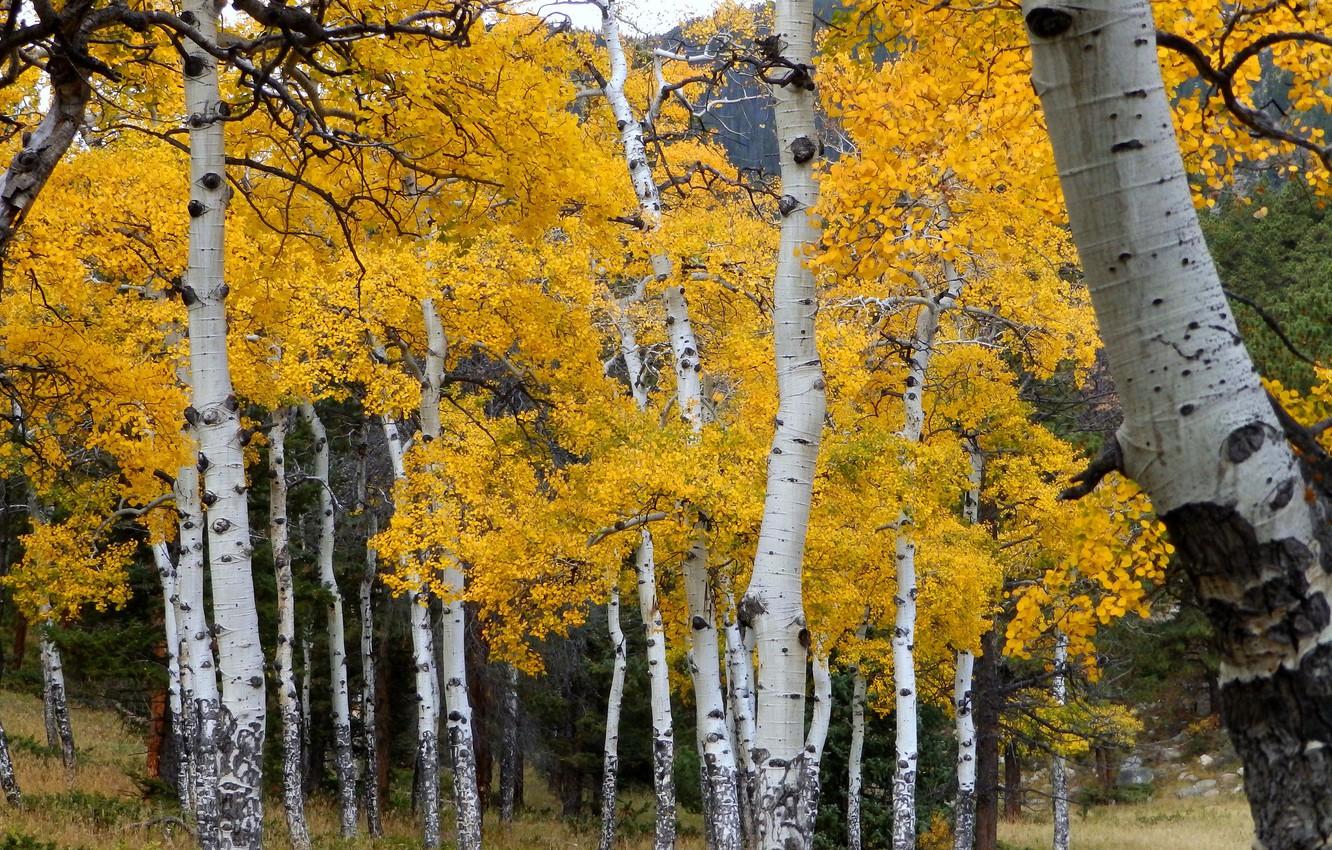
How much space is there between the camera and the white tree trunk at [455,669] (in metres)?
13.4

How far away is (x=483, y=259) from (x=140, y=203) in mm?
3890

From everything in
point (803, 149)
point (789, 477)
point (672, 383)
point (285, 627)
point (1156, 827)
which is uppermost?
point (672, 383)

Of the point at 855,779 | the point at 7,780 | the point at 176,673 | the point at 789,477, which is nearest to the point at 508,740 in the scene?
the point at 855,779

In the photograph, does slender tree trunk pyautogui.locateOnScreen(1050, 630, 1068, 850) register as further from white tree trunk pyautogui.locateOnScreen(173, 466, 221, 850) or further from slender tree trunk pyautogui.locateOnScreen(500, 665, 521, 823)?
white tree trunk pyautogui.locateOnScreen(173, 466, 221, 850)

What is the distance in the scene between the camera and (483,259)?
495 inches

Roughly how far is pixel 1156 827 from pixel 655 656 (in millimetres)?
18686

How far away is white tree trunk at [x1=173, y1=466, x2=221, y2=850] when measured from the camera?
8.88 meters

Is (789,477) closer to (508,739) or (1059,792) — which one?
(1059,792)

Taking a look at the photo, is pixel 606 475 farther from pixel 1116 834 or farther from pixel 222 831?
pixel 1116 834

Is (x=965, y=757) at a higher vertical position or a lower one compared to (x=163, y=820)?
lower

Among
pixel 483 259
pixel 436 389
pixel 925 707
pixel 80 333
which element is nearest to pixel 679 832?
pixel 925 707

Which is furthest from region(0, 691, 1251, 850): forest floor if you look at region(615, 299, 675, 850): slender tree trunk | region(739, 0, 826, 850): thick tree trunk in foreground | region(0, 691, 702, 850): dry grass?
region(739, 0, 826, 850): thick tree trunk in foreground

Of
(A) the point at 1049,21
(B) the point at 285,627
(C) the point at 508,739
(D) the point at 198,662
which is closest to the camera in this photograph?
(A) the point at 1049,21

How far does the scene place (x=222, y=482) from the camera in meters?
5.96
